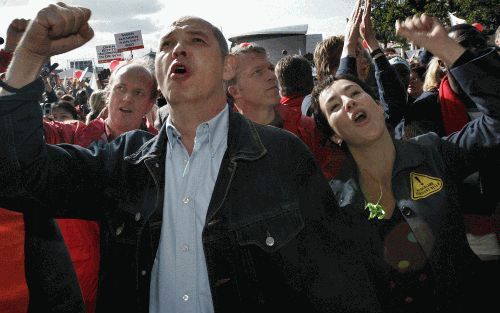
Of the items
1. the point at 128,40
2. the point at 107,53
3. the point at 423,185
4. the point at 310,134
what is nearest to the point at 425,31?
the point at 423,185

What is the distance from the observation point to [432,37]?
81.1 inches

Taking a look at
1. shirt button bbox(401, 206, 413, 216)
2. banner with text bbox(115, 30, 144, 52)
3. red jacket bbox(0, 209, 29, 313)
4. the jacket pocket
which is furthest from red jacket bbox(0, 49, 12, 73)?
banner with text bbox(115, 30, 144, 52)

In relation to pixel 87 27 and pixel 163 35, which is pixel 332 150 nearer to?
pixel 163 35

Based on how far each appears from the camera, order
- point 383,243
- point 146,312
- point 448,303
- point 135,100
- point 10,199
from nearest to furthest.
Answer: point 10,199 < point 146,312 < point 448,303 < point 383,243 < point 135,100

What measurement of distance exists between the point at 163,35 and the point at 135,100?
127 centimetres

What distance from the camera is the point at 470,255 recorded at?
216 centimetres

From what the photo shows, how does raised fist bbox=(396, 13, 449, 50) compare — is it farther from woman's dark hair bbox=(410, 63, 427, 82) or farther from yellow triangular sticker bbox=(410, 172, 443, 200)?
woman's dark hair bbox=(410, 63, 427, 82)

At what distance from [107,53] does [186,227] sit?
15.4 meters

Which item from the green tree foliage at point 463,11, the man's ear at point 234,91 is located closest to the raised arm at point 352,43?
the man's ear at point 234,91

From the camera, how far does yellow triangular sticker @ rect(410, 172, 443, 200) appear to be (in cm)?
218

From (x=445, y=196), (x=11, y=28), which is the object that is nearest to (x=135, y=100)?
(x=11, y=28)

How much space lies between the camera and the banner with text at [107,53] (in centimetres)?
1547

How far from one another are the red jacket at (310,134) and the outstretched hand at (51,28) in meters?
1.68

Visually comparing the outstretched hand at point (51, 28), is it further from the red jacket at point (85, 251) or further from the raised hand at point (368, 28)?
the raised hand at point (368, 28)
